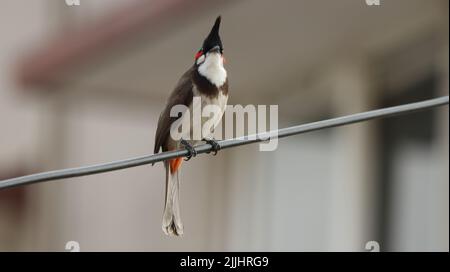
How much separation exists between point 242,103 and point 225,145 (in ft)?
10.5

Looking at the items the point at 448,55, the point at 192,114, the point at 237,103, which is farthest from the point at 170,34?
the point at 192,114

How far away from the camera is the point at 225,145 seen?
2436 millimetres

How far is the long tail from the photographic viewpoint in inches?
117

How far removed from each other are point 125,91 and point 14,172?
4.09 feet

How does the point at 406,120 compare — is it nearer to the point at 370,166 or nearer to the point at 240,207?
the point at 370,166

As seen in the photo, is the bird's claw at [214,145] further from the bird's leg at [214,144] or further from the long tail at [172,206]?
the long tail at [172,206]

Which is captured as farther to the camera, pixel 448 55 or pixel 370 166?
pixel 370 166

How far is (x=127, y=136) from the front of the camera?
21.2 ft

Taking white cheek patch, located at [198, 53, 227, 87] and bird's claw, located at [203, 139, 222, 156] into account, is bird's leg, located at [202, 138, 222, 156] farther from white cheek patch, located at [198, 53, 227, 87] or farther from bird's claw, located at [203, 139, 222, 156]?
white cheek patch, located at [198, 53, 227, 87]

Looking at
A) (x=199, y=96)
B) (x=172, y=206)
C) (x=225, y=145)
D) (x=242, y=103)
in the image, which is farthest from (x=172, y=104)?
(x=242, y=103)

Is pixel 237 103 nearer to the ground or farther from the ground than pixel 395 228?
farther from the ground

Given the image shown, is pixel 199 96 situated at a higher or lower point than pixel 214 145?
higher

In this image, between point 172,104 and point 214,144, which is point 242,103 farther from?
point 214,144

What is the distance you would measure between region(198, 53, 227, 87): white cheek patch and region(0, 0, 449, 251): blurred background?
1776mm
